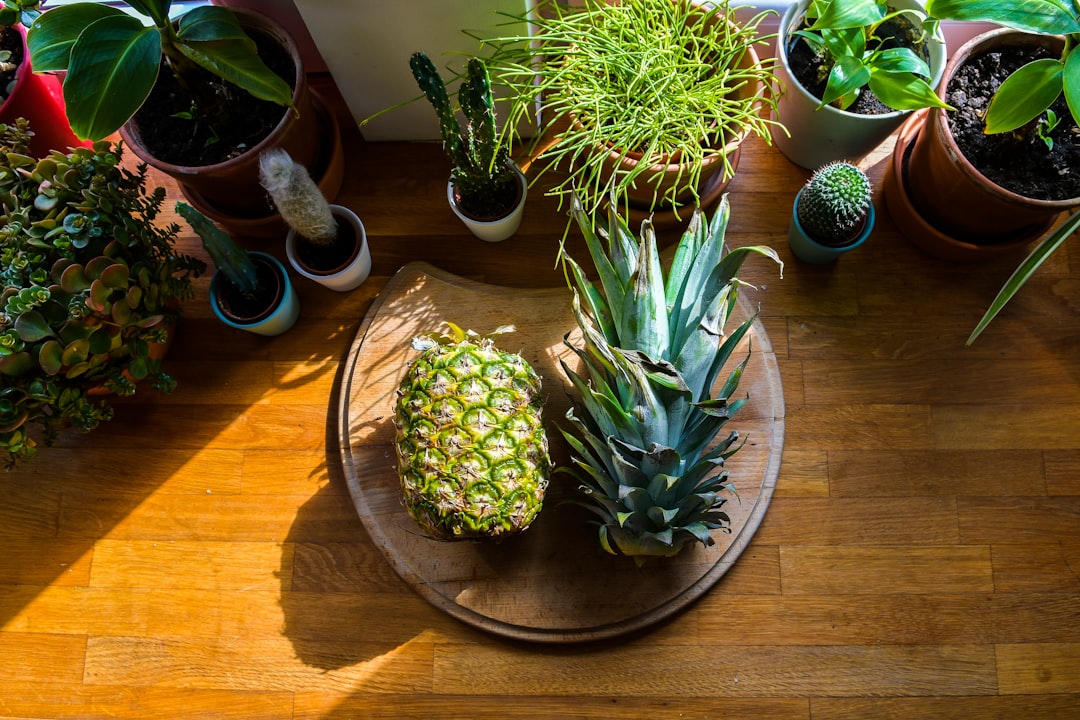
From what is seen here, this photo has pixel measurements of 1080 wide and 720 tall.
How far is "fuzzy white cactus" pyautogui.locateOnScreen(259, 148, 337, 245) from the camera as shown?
4.61 ft

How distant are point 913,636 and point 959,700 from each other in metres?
0.14

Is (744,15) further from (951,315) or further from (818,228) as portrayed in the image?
(951,315)

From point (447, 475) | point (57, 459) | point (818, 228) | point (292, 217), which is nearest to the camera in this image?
point (447, 475)

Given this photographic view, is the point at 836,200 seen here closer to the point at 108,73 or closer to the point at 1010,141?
the point at 1010,141

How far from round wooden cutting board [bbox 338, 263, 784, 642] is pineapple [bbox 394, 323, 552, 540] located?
15cm

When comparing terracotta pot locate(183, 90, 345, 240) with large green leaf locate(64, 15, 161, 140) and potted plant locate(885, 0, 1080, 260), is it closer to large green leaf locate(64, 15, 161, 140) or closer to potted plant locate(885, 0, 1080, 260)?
large green leaf locate(64, 15, 161, 140)

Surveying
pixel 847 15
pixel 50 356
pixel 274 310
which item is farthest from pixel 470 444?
pixel 847 15

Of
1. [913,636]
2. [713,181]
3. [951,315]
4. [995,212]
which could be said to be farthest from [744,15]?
[913,636]

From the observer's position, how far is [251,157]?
152 centimetres

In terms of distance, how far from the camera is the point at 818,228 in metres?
1.59

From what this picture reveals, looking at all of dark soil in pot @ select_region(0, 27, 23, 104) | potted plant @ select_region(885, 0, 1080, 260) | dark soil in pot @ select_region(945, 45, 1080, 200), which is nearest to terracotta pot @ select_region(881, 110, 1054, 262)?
potted plant @ select_region(885, 0, 1080, 260)

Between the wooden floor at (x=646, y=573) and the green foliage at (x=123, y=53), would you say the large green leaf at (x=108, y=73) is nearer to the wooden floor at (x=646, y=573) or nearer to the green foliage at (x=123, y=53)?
the green foliage at (x=123, y=53)

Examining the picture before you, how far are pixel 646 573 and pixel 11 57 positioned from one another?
5.35ft

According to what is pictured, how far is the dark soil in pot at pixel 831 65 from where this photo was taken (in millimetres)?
1561
